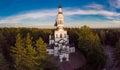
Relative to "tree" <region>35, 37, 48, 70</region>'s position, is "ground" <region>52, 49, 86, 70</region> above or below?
below

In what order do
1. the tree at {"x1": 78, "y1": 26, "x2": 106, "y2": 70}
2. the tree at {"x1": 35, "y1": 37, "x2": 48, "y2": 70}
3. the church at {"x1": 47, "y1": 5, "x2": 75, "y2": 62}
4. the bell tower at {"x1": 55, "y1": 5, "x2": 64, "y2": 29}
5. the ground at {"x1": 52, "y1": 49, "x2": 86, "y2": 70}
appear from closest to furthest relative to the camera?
1. the tree at {"x1": 35, "y1": 37, "x2": 48, "y2": 70}
2. the tree at {"x1": 78, "y1": 26, "x2": 106, "y2": 70}
3. the ground at {"x1": 52, "y1": 49, "x2": 86, "y2": 70}
4. the church at {"x1": 47, "y1": 5, "x2": 75, "y2": 62}
5. the bell tower at {"x1": 55, "y1": 5, "x2": 64, "y2": 29}

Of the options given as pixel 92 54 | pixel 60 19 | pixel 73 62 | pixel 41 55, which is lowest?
pixel 73 62

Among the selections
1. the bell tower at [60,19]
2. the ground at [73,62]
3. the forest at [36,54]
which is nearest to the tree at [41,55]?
the forest at [36,54]

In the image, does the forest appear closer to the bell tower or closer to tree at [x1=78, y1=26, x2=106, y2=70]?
tree at [x1=78, y1=26, x2=106, y2=70]

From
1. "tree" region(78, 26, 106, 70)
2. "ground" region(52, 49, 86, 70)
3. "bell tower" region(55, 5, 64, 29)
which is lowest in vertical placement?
"ground" region(52, 49, 86, 70)

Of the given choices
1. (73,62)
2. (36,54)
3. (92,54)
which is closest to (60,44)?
(73,62)

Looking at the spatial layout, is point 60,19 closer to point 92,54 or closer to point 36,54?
point 92,54

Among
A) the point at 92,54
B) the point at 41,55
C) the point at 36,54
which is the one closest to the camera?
the point at 41,55

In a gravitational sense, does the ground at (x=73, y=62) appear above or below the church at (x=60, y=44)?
below

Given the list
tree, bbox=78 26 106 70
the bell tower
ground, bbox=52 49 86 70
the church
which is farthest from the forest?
the bell tower

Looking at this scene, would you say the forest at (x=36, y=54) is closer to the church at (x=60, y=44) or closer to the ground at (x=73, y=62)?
the ground at (x=73, y=62)

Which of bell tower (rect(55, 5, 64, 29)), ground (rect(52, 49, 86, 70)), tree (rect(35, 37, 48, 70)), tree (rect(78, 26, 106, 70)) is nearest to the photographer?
tree (rect(35, 37, 48, 70))
